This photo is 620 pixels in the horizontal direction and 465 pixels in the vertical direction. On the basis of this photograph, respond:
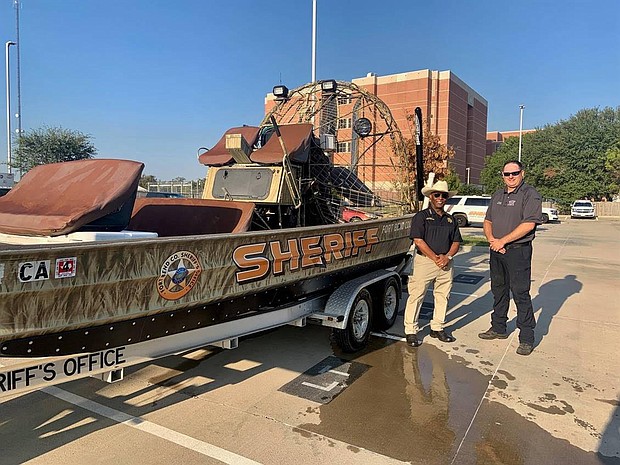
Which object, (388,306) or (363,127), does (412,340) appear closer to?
Answer: (388,306)

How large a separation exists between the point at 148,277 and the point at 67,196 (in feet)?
4.49

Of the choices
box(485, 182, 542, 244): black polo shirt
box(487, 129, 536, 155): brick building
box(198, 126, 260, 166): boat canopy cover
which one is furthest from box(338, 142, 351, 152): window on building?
box(487, 129, 536, 155): brick building

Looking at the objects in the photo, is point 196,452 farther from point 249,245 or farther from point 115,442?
point 249,245

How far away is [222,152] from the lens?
20.5 feet

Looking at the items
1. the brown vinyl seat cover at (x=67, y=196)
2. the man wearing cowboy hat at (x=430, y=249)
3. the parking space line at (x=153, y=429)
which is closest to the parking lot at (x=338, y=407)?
the parking space line at (x=153, y=429)

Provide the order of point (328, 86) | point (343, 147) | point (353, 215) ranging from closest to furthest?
point (353, 215) → point (328, 86) → point (343, 147)

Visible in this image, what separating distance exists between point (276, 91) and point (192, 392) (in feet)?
18.9

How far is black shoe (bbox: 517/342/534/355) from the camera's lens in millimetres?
5074

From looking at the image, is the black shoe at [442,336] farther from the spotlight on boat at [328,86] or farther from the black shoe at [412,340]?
the spotlight on boat at [328,86]

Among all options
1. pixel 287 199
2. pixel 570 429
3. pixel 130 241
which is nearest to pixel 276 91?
pixel 287 199

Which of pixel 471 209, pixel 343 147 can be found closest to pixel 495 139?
pixel 471 209

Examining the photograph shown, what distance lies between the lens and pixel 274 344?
5273 millimetres

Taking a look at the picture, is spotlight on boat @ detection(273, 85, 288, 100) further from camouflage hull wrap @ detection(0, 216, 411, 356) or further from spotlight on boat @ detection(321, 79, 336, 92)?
camouflage hull wrap @ detection(0, 216, 411, 356)

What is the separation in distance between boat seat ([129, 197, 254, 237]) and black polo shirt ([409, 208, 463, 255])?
2.00 m
